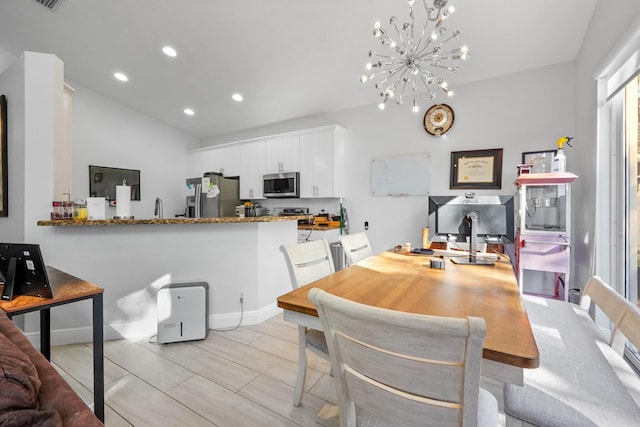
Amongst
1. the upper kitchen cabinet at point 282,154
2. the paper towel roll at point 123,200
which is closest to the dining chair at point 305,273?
the paper towel roll at point 123,200

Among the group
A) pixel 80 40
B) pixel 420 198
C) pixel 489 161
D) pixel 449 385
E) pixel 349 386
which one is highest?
pixel 80 40

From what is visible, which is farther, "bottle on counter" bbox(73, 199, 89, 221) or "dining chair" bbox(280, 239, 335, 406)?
"bottle on counter" bbox(73, 199, 89, 221)

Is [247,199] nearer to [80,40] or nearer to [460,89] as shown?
[80,40]

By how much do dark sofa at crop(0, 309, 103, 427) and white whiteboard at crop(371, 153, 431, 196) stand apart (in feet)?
11.8

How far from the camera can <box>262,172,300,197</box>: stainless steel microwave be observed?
4.27 m

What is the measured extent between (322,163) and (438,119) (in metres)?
1.66

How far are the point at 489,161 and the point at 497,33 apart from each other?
129cm

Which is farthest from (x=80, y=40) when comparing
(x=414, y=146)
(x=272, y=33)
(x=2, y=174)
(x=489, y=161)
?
(x=489, y=161)

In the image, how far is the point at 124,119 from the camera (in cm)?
477

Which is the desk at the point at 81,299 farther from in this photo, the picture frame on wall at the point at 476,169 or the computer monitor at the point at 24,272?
the picture frame on wall at the point at 476,169

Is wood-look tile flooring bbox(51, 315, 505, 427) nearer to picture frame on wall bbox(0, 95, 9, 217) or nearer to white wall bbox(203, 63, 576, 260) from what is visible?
picture frame on wall bbox(0, 95, 9, 217)

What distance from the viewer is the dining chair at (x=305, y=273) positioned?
1.40 m

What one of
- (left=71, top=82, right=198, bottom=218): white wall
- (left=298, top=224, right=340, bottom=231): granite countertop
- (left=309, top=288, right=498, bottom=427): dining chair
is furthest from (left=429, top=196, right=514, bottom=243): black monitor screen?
(left=71, top=82, right=198, bottom=218): white wall

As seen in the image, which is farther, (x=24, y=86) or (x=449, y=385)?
(x=24, y=86)
